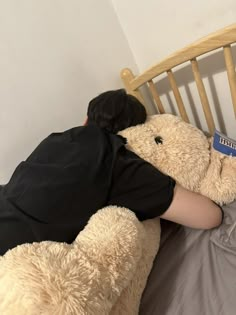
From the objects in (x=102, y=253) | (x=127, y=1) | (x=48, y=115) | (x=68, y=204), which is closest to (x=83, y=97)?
(x=48, y=115)

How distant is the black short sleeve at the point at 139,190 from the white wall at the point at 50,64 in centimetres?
39

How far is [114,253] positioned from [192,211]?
0.24m

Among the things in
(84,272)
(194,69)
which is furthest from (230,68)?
(84,272)

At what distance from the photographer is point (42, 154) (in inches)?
35.5

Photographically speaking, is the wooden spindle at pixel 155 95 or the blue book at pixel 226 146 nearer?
the blue book at pixel 226 146

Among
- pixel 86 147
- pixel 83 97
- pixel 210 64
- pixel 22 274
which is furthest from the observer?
pixel 83 97

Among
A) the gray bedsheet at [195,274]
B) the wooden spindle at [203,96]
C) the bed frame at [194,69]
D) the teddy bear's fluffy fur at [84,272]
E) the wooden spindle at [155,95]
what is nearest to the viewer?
the teddy bear's fluffy fur at [84,272]

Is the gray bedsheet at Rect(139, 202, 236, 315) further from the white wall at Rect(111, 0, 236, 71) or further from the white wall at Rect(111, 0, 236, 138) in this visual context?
the white wall at Rect(111, 0, 236, 71)

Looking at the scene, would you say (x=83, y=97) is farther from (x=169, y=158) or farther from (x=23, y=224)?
(x=23, y=224)

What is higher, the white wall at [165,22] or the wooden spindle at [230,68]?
the white wall at [165,22]

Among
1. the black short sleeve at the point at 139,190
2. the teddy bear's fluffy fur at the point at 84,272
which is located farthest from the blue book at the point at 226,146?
the teddy bear's fluffy fur at the point at 84,272

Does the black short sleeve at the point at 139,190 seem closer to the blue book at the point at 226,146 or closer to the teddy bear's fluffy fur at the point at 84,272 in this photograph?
the teddy bear's fluffy fur at the point at 84,272

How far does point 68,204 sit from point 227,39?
55cm

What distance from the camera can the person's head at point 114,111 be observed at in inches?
36.5
